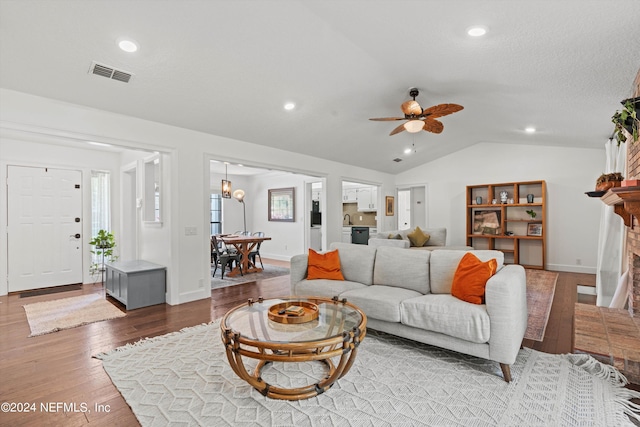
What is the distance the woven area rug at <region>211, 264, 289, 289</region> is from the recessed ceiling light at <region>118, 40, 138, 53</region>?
3.70 m

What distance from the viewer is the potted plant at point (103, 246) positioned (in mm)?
5387

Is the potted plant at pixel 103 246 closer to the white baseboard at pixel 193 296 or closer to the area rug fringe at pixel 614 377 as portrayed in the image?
the white baseboard at pixel 193 296

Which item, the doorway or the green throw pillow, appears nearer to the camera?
the doorway

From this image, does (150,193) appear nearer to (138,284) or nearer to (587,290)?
(138,284)

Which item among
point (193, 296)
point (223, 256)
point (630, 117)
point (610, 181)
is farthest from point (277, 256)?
point (630, 117)

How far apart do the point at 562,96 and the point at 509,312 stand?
2834 mm

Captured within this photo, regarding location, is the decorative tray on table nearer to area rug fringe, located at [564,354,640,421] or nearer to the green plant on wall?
area rug fringe, located at [564,354,640,421]

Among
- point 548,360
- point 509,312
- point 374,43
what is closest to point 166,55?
point 374,43

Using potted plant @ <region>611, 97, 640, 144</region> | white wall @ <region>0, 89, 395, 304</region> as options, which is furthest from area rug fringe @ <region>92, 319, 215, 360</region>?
potted plant @ <region>611, 97, 640, 144</region>

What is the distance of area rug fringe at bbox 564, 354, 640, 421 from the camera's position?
75.4 inches

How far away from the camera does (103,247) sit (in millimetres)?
5410

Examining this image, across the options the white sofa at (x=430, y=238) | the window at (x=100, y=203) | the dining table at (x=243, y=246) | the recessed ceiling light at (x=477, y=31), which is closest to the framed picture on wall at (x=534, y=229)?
the white sofa at (x=430, y=238)

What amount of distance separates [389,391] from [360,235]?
727cm

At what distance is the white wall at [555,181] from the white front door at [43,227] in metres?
8.01
